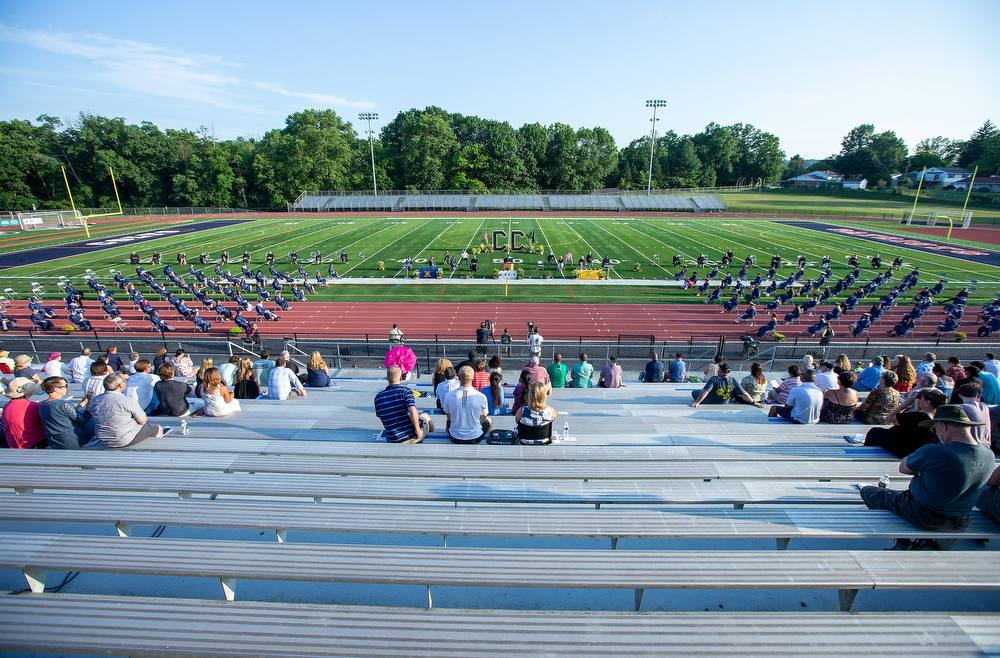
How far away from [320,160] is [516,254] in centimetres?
5328

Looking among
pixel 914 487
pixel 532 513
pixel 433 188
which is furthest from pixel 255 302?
pixel 433 188

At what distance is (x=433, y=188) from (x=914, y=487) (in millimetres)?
80340

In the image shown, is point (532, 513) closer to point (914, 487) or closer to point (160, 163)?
point (914, 487)

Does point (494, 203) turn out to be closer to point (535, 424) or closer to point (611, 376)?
point (611, 376)

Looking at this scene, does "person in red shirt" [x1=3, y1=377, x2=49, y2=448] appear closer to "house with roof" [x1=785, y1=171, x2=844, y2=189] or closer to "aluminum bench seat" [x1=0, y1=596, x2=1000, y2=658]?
"aluminum bench seat" [x1=0, y1=596, x2=1000, y2=658]

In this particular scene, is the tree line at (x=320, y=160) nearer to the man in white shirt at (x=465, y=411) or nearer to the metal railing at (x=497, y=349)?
the metal railing at (x=497, y=349)

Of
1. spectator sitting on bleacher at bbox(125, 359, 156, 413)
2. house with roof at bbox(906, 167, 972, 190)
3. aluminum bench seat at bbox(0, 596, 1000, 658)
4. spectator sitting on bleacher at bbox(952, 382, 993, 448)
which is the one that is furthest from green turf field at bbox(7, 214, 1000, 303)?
house with roof at bbox(906, 167, 972, 190)

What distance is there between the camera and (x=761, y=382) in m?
8.78

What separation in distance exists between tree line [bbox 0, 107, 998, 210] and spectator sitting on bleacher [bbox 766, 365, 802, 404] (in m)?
73.9

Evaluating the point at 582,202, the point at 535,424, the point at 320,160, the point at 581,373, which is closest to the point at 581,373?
the point at 581,373

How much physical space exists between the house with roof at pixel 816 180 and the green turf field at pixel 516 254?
6837cm

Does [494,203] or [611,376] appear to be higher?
[494,203]

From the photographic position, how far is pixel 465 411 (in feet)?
18.4

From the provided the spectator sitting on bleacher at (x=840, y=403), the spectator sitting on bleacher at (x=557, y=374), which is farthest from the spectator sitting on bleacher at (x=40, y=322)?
the spectator sitting on bleacher at (x=840, y=403)
